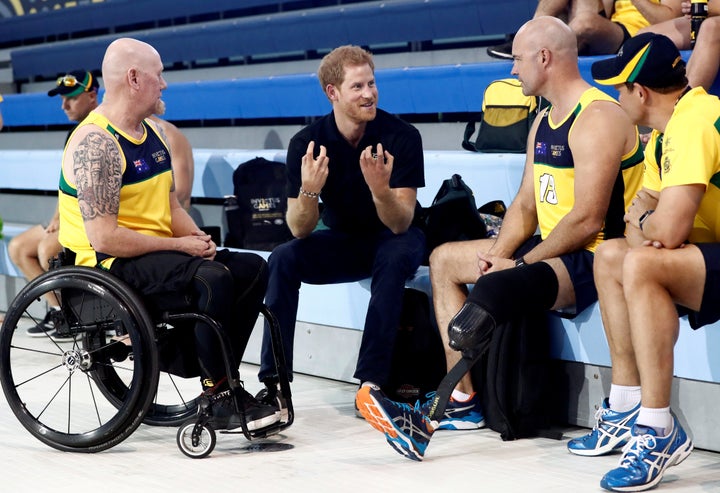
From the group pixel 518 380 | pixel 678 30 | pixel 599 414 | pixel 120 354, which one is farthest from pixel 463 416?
pixel 678 30

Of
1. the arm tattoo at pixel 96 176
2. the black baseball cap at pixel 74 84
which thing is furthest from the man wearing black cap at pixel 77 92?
the arm tattoo at pixel 96 176

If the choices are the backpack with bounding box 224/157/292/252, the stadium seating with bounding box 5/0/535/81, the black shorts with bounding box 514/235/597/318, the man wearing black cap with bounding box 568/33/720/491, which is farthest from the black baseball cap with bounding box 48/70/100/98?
the man wearing black cap with bounding box 568/33/720/491

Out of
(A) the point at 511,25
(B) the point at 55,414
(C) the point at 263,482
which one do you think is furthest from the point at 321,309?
(A) the point at 511,25

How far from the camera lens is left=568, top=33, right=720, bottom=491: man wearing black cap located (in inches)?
102

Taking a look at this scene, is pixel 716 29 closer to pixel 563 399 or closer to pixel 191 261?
pixel 563 399

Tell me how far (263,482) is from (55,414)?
1058 millimetres

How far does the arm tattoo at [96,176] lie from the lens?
116 inches

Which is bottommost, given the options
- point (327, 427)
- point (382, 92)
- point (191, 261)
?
point (327, 427)

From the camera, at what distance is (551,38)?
10.5 ft

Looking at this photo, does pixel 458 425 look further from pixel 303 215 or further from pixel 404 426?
pixel 303 215

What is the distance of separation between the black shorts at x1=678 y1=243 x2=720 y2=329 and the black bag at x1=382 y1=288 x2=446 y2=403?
38.5 inches

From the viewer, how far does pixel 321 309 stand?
13.0ft

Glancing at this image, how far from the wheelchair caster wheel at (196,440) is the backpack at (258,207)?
1.69 meters

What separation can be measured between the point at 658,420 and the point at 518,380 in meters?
0.54
